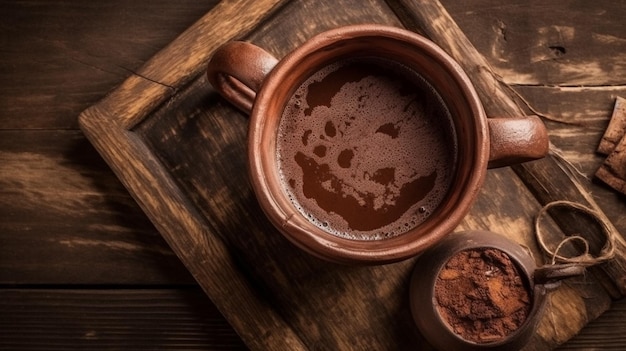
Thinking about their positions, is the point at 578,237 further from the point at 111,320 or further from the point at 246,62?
the point at 111,320

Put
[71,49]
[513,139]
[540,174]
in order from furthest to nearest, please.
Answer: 1. [71,49]
2. [540,174]
3. [513,139]

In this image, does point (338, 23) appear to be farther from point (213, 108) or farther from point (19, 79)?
point (19, 79)

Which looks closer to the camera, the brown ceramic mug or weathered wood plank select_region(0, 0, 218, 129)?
the brown ceramic mug

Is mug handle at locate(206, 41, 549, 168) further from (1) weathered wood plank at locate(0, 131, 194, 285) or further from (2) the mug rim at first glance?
(1) weathered wood plank at locate(0, 131, 194, 285)

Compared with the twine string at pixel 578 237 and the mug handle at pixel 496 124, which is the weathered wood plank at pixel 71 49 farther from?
the twine string at pixel 578 237

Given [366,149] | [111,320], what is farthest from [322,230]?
[111,320]

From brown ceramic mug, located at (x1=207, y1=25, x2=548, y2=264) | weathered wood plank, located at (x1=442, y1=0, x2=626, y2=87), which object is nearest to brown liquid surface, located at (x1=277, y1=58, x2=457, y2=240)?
brown ceramic mug, located at (x1=207, y1=25, x2=548, y2=264)

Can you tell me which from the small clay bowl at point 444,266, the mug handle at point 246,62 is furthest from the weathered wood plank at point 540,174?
the mug handle at point 246,62

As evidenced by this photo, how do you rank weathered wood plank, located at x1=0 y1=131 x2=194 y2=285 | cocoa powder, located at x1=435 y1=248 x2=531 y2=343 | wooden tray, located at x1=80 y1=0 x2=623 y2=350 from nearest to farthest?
cocoa powder, located at x1=435 y1=248 x2=531 y2=343, wooden tray, located at x1=80 y1=0 x2=623 y2=350, weathered wood plank, located at x1=0 y1=131 x2=194 y2=285
